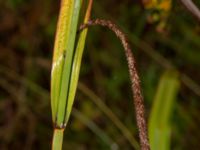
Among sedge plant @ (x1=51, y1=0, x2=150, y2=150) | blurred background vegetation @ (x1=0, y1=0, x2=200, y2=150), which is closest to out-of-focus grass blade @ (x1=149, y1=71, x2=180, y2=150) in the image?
sedge plant @ (x1=51, y1=0, x2=150, y2=150)

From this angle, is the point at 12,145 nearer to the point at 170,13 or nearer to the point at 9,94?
the point at 9,94

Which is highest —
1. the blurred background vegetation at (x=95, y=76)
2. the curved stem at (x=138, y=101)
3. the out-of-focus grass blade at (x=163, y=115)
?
the curved stem at (x=138, y=101)

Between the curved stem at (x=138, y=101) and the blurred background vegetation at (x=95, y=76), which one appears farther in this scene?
the blurred background vegetation at (x=95, y=76)

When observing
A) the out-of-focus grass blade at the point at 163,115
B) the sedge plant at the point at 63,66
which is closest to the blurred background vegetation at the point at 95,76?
the out-of-focus grass blade at the point at 163,115

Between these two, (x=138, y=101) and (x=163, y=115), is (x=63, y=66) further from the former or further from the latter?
(x=163, y=115)

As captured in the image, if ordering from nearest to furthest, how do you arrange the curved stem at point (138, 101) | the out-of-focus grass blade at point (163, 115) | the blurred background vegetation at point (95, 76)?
the curved stem at point (138, 101) → the out-of-focus grass blade at point (163, 115) → the blurred background vegetation at point (95, 76)

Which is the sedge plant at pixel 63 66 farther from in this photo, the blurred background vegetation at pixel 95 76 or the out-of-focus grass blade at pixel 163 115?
the blurred background vegetation at pixel 95 76

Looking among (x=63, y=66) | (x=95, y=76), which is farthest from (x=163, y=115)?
(x=95, y=76)
